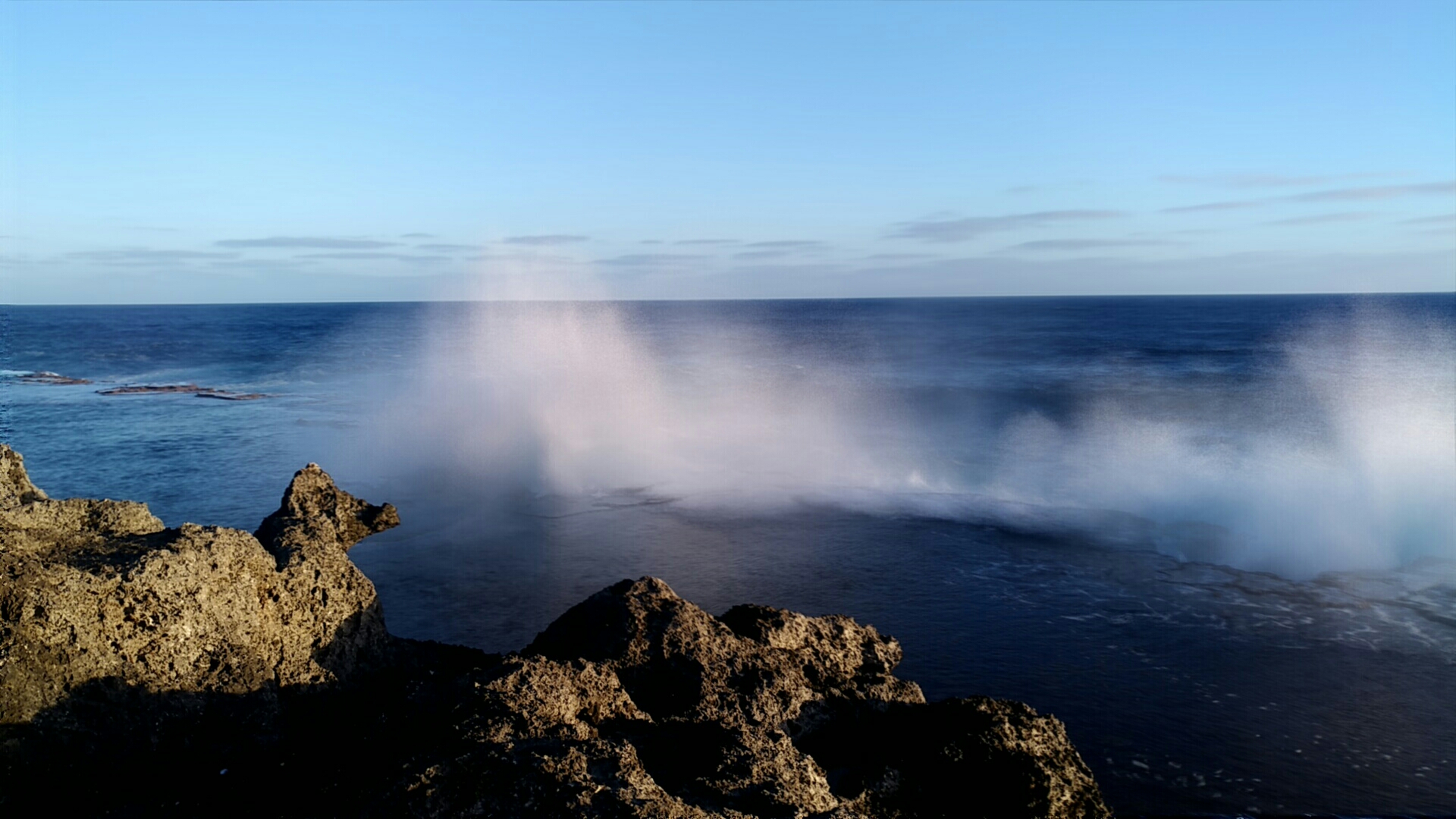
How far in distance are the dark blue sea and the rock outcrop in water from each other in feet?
6.71

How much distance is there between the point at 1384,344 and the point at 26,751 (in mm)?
65405

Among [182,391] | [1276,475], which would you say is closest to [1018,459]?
[1276,475]

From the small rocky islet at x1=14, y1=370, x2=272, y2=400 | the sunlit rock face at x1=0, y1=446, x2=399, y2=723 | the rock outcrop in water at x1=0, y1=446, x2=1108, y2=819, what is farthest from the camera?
the small rocky islet at x1=14, y1=370, x2=272, y2=400

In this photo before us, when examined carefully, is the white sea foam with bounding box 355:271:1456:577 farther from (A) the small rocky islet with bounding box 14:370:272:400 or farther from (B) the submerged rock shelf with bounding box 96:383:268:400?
(A) the small rocky islet with bounding box 14:370:272:400

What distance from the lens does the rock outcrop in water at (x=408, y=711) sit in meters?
4.32

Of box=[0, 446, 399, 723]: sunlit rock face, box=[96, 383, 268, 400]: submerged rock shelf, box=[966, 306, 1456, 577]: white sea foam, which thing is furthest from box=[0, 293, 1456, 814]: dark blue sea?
box=[0, 446, 399, 723]: sunlit rock face

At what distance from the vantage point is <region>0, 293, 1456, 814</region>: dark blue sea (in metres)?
7.85

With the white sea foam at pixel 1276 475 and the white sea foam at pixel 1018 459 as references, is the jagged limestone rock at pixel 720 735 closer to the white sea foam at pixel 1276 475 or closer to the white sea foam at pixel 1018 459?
the white sea foam at pixel 1018 459

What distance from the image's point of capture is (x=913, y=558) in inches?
469

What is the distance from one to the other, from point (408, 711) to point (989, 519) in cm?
1073

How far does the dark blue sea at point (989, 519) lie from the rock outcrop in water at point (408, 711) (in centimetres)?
204

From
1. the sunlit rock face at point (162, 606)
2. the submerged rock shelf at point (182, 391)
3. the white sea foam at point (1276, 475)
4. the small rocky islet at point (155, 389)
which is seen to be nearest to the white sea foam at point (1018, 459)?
the white sea foam at point (1276, 475)

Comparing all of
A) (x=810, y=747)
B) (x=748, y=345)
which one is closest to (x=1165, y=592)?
(x=810, y=747)

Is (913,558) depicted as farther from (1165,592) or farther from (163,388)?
(163,388)
